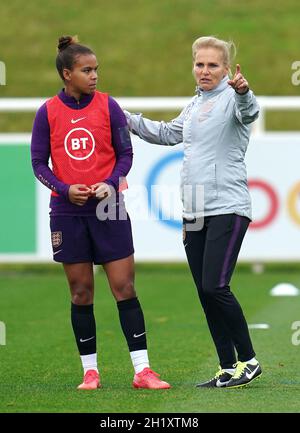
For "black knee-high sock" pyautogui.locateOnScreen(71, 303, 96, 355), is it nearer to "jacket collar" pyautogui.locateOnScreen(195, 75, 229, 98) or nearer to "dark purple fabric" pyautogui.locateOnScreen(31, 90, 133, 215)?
"dark purple fabric" pyautogui.locateOnScreen(31, 90, 133, 215)

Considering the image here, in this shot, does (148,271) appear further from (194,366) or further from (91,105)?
(91,105)

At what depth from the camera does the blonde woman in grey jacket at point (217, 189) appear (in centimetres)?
712

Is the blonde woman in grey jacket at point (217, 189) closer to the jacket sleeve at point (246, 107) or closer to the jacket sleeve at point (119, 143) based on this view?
the jacket sleeve at point (246, 107)

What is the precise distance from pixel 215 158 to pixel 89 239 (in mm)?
853

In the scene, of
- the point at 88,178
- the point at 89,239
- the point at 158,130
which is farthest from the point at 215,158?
the point at 89,239

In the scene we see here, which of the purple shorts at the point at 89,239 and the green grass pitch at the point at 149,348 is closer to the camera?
the green grass pitch at the point at 149,348

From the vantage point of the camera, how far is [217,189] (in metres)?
7.12

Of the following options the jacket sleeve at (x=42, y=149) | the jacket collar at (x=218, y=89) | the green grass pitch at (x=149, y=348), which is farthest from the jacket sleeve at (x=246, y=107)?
the green grass pitch at (x=149, y=348)

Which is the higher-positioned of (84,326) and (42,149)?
(42,149)

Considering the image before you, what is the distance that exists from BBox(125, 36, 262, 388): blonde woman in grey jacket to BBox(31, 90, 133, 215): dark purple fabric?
1.18ft

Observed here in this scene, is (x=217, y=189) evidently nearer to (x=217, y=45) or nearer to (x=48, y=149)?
(x=217, y=45)

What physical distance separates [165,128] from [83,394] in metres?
1.67
